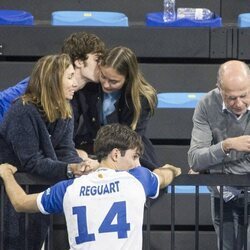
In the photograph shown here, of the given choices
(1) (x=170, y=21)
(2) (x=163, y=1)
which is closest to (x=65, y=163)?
(1) (x=170, y=21)

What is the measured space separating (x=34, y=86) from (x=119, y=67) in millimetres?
559

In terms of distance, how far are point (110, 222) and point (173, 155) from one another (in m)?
2.51

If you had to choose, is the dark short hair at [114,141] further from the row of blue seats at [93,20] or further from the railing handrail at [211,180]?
the row of blue seats at [93,20]

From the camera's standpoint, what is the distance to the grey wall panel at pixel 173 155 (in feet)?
20.2

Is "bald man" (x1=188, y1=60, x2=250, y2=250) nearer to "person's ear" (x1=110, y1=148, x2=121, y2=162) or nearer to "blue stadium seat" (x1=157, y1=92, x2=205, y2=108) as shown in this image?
"person's ear" (x1=110, y1=148, x2=121, y2=162)

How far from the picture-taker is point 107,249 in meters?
3.70

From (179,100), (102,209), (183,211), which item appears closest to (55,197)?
(102,209)

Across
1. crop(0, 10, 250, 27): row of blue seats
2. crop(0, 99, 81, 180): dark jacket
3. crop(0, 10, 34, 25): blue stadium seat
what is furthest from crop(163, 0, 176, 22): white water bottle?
crop(0, 99, 81, 180): dark jacket

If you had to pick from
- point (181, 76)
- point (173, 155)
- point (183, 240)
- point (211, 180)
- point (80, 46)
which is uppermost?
point (80, 46)

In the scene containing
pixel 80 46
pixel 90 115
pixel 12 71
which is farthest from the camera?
pixel 12 71

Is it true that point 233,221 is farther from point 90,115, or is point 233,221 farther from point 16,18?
point 16,18

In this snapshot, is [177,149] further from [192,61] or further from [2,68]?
[2,68]

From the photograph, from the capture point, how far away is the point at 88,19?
654cm

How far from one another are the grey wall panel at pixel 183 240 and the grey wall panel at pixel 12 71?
1467 mm
